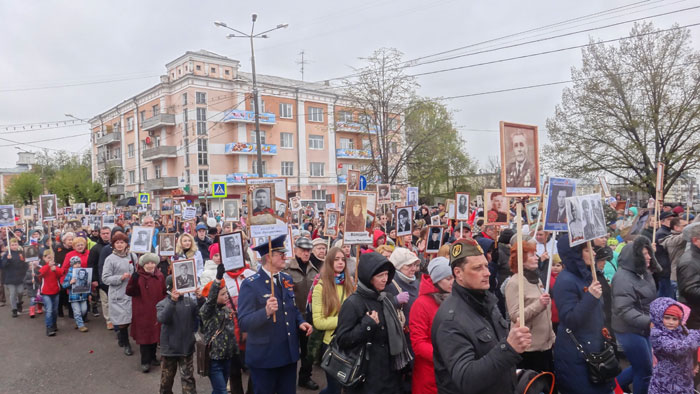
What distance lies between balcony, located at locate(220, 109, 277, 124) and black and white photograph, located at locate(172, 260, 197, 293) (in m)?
41.1

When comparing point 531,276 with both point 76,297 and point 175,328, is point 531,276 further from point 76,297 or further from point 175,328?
point 76,297

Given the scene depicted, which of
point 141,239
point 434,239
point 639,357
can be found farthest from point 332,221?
point 639,357

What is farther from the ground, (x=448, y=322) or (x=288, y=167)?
(x=288, y=167)

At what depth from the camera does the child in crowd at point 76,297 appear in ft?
30.5

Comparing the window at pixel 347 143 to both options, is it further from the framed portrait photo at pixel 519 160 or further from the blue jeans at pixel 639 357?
the framed portrait photo at pixel 519 160

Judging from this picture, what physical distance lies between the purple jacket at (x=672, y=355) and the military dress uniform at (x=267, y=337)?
327cm

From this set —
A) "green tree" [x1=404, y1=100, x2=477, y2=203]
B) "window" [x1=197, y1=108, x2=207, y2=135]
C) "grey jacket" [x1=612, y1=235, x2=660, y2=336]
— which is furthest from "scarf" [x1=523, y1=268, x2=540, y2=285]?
"window" [x1=197, y1=108, x2=207, y2=135]

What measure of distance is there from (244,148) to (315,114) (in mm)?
9201

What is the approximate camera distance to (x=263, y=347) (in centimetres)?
430

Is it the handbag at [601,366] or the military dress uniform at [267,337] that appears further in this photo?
the military dress uniform at [267,337]

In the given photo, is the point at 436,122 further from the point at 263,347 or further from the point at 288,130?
the point at 263,347

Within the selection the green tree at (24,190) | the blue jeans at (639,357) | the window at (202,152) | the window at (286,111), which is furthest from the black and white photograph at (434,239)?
the green tree at (24,190)

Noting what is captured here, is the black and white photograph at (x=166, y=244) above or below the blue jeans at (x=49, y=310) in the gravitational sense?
above

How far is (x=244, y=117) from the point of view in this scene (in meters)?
45.8
